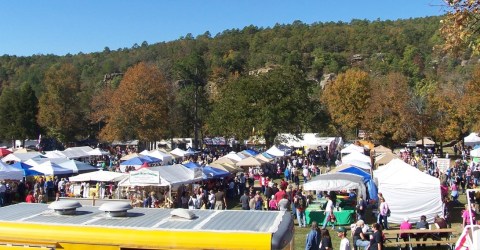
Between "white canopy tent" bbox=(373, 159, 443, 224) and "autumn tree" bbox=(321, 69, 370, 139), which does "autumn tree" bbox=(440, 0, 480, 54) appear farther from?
"autumn tree" bbox=(321, 69, 370, 139)

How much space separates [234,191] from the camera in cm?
2227

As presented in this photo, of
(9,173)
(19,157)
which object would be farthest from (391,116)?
(9,173)

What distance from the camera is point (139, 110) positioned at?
4953cm

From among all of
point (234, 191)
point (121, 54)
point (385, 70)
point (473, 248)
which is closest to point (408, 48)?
point (385, 70)

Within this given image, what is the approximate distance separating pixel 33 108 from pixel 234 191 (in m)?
49.9

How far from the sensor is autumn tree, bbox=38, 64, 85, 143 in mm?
60531

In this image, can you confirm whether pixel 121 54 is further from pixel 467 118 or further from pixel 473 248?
pixel 473 248

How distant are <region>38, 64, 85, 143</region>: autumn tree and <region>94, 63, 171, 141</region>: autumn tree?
12.4 m

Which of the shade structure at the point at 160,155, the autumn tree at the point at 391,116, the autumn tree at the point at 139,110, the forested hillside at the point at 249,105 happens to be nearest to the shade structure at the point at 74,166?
the shade structure at the point at 160,155

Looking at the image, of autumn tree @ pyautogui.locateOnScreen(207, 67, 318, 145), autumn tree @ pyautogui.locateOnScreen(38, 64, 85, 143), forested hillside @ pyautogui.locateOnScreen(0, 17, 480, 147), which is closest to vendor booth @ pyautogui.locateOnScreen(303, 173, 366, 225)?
forested hillside @ pyautogui.locateOnScreen(0, 17, 480, 147)

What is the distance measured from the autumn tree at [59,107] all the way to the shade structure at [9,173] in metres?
42.2

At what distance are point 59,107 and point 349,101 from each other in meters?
35.7

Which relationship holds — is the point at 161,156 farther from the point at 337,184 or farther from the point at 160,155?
the point at 337,184

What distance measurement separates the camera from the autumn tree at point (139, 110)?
162 ft
